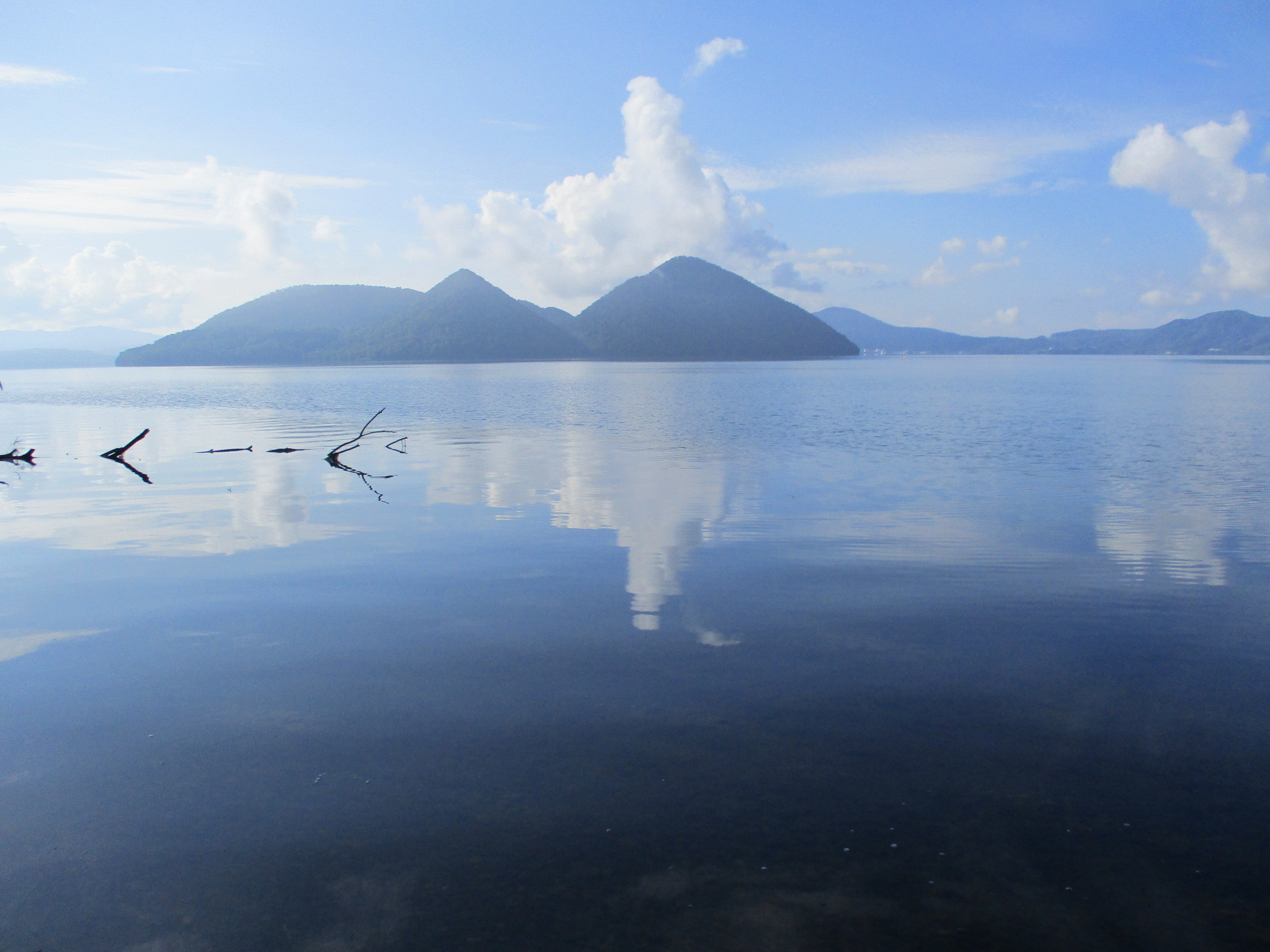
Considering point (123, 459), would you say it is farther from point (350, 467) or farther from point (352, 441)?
point (350, 467)

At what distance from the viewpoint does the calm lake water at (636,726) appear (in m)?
4.91

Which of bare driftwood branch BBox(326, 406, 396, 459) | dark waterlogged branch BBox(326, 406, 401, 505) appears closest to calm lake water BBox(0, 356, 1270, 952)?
dark waterlogged branch BBox(326, 406, 401, 505)

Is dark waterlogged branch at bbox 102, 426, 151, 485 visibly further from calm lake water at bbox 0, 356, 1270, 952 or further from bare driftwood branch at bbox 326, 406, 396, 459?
calm lake water at bbox 0, 356, 1270, 952

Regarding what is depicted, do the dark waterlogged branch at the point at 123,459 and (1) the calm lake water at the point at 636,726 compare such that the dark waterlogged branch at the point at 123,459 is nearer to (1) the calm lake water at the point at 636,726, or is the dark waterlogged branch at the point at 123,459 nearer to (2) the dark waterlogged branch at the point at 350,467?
(2) the dark waterlogged branch at the point at 350,467

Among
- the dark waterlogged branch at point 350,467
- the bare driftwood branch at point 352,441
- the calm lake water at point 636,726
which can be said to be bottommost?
the calm lake water at point 636,726

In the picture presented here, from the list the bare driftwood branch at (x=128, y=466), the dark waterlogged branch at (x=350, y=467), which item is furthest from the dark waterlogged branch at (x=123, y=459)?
the dark waterlogged branch at (x=350, y=467)

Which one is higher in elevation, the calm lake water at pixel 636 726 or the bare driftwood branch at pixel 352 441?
the bare driftwood branch at pixel 352 441

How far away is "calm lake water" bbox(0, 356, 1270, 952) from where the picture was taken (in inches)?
193

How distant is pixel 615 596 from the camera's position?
36.6 ft

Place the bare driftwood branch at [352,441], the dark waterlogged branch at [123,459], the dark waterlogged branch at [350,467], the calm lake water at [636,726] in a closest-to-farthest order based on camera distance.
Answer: the calm lake water at [636,726] < the dark waterlogged branch at [350,467] < the dark waterlogged branch at [123,459] < the bare driftwood branch at [352,441]

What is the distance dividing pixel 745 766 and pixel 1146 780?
3090 millimetres

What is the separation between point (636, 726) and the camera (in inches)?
282

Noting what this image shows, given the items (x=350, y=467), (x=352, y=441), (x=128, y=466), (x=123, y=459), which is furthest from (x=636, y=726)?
(x=123, y=459)

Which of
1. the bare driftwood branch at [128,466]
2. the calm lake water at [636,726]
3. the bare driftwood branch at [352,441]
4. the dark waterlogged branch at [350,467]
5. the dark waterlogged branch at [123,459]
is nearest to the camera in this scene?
the calm lake water at [636,726]
